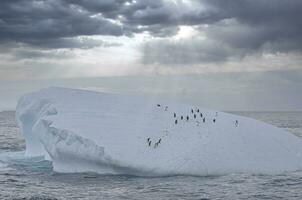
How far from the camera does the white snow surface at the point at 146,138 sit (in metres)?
28.5

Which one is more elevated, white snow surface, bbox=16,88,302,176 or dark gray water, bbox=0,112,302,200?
white snow surface, bbox=16,88,302,176

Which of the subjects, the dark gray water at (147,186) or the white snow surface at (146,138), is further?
the white snow surface at (146,138)

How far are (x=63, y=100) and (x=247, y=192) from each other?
56.1ft

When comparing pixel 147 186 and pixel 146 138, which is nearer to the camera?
pixel 147 186

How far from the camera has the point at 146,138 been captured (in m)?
30.8

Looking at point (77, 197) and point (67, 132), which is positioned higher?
point (67, 132)

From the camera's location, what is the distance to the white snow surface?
2845 centimetres

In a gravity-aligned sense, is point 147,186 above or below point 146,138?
below

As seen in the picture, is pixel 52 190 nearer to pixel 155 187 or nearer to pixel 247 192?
pixel 155 187

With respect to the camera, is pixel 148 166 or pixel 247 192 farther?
pixel 148 166

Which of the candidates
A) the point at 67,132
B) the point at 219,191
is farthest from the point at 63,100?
the point at 219,191

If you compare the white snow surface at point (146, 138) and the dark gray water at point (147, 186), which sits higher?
the white snow surface at point (146, 138)

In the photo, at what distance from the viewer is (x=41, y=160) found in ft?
123

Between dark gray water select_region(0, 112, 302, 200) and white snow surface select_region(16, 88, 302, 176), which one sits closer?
dark gray water select_region(0, 112, 302, 200)
